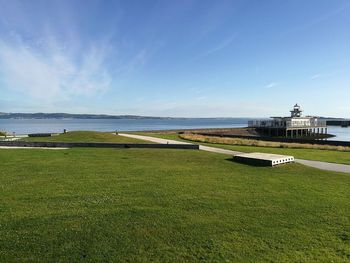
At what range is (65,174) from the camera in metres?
12.9

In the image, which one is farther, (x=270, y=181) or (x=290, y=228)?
(x=270, y=181)

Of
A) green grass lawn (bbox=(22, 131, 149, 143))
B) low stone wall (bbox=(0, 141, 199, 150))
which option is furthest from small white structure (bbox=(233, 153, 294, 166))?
green grass lawn (bbox=(22, 131, 149, 143))

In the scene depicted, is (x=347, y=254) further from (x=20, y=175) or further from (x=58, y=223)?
(x=20, y=175)

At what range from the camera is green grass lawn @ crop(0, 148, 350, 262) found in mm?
6141

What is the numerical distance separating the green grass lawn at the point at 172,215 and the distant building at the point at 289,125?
46.4m

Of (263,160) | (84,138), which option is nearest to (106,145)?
(84,138)

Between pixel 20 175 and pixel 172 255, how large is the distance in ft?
29.1

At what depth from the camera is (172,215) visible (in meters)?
8.03

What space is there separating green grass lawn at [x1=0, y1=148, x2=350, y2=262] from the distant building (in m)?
46.4

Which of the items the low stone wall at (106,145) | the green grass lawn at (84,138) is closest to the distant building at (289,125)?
the green grass lawn at (84,138)

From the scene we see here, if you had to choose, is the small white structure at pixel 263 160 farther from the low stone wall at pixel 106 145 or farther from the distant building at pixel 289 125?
the distant building at pixel 289 125

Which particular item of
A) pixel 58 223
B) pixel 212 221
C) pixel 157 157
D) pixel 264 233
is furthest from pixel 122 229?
pixel 157 157

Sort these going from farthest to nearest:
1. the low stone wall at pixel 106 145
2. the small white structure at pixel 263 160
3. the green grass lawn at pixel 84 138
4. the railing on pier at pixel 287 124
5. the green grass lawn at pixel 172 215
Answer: the railing on pier at pixel 287 124
the green grass lawn at pixel 84 138
the low stone wall at pixel 106 145
the small white structure at pixel 263 160
the green grass lawn at pixel 172 215

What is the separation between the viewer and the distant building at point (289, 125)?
5834 centimetres
